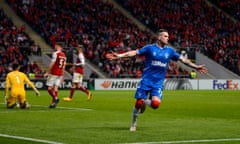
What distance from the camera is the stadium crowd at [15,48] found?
1800 inches

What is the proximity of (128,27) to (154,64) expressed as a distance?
4400 cm

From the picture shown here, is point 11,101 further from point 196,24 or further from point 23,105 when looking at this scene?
point 196,24

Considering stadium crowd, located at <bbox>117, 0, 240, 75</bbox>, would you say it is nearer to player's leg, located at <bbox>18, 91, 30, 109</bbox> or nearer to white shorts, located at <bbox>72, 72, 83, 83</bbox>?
white shorts, located at <bbox>72, 72, 83, 83</bbox>

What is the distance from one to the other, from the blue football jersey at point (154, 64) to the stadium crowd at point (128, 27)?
35.9m

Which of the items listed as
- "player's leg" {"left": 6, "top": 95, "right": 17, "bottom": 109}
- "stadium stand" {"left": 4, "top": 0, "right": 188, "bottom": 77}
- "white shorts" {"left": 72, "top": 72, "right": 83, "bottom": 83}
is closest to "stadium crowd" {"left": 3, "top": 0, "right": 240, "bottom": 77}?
"stadium stand" {"left": 4, "top": 0, "right": 188, "bottom": 77}

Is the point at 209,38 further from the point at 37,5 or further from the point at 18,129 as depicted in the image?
the point at 18,129

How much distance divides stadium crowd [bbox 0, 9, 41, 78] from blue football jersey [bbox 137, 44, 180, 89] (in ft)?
105

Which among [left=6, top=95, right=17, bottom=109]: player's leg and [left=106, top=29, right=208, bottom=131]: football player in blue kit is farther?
[left=6, top=95, right=17, bottom=109]: player's leg

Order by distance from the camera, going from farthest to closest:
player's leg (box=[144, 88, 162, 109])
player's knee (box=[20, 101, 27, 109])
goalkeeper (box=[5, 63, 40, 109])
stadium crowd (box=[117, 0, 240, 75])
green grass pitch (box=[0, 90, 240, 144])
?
stadium crowd (box=[117, 0, 240, 75]), player's knee (box=[20, 101, 27, 109]), goalkeeper (box=[5, 63, 40, 109]), player's leg (box=[144, 88, 162, 109]), green grass pitch (box=[0, 90, 240, 144])

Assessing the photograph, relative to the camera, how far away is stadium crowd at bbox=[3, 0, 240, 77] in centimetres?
5169

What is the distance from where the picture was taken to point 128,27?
5756cm

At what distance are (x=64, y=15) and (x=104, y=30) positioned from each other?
3.90 metres

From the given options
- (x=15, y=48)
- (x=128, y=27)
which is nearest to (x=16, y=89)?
(x=15, y=48)

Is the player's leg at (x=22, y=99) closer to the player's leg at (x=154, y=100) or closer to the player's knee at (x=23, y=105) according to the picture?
the player's knee at (x=23, y=105)
